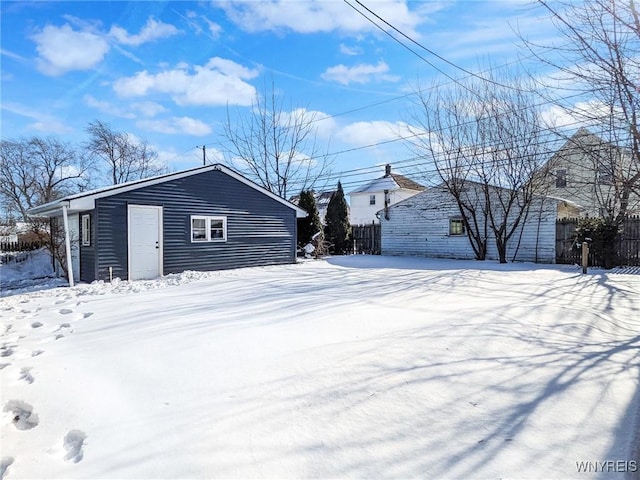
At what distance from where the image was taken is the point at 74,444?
2.25 m

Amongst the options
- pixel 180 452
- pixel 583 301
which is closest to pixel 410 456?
pixel 180 452

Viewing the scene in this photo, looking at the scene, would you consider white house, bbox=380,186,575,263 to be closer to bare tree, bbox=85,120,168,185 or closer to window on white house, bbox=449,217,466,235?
window on white house, bbox=449,217,466,235

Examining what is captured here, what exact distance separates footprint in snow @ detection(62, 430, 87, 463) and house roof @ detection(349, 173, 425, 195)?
29.9 meters

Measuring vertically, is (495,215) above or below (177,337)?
above

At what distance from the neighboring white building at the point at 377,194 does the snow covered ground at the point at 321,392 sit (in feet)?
87.0

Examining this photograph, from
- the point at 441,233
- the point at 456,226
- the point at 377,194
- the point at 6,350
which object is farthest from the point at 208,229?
the point at 377,194

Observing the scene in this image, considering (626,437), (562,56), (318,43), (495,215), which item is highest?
(318,43)

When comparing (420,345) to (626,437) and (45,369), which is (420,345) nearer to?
(626,437)

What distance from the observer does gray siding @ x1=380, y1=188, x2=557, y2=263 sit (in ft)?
46.0

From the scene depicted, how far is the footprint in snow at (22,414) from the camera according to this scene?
250 cm

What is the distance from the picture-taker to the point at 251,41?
1162 cm

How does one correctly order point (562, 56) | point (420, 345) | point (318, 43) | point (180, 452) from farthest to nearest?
point (318, 43)
point (562, 56)
point (420, 345)
point (180, 452)

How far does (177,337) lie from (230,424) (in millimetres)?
2181

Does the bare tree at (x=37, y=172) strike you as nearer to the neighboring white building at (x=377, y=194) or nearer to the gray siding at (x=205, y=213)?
the gray siding at (x=205, y=213)
